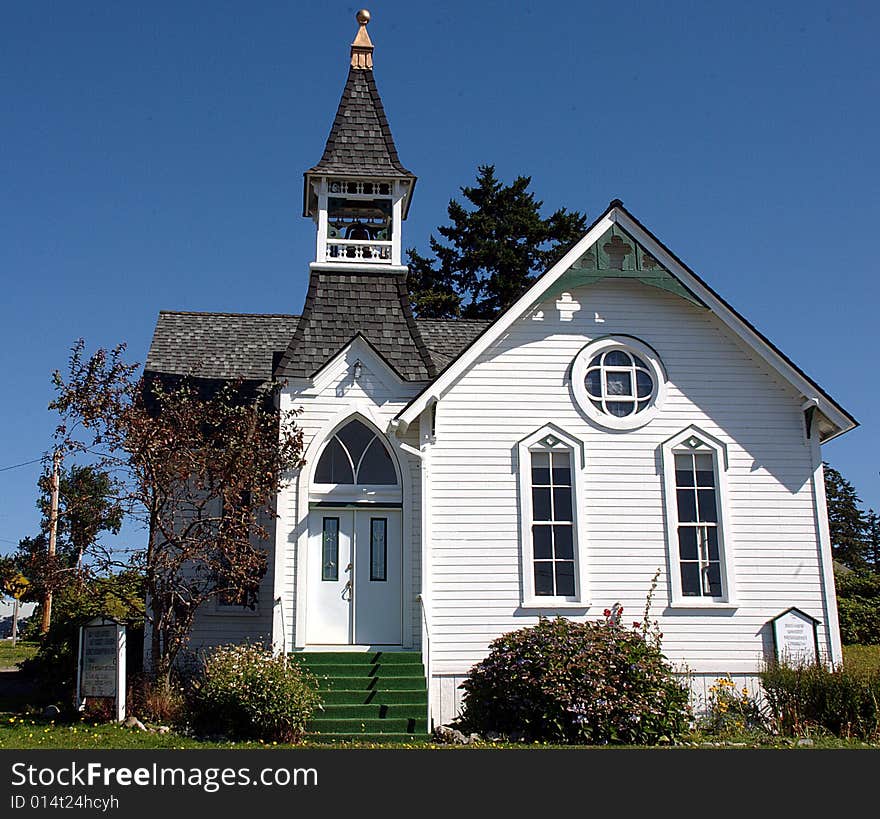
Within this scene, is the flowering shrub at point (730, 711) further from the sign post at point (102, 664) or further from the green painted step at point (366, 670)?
the sign post at point (102, 664)

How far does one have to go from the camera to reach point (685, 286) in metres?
16.3

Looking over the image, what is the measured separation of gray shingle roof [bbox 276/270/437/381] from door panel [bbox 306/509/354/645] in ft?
8.37

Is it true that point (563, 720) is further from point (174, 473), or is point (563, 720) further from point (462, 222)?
point (462, 222)

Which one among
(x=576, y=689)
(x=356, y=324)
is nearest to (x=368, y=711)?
(x=576, y=689)

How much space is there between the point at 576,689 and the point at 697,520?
424cm

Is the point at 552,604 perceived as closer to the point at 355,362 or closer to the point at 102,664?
the point at 355,362

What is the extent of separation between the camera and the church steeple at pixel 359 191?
1812cm

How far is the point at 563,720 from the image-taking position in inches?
Answer: 519

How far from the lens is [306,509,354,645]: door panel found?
1573 centimetres

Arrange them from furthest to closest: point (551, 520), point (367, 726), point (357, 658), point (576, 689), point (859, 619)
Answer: point (859, 619) < point (551, 520) < point (357, 658) < point (367, 726) < point (576, 689)

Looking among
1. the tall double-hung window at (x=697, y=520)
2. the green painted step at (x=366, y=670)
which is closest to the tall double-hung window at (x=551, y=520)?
the tall double-hung window at (x=697, y=520)

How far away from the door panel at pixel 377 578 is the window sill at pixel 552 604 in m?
2.12

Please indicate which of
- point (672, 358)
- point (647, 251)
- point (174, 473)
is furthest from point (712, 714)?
point (174, 473)

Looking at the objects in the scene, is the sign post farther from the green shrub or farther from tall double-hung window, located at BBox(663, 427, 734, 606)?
tall double-hung window, located at BBox(663, 427, 734, 606)
